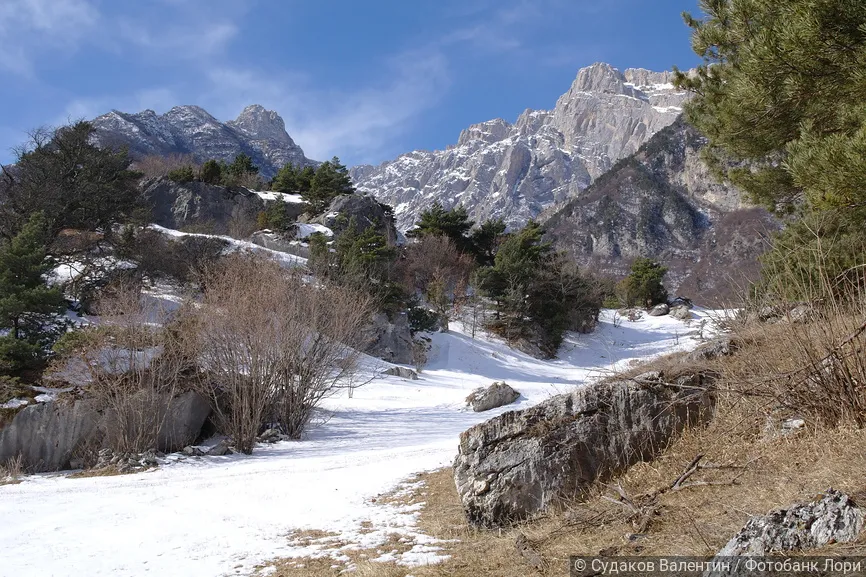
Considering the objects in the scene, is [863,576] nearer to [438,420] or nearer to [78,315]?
[438,420]

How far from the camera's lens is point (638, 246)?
328 feet

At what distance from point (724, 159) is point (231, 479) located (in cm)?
962

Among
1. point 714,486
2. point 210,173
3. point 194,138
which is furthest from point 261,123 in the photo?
point 714,486

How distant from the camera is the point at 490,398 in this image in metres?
17.4

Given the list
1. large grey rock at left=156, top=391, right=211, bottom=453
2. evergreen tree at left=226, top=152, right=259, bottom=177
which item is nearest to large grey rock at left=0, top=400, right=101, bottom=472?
large grey rock at left=156, top=391, right=211, bottom=453

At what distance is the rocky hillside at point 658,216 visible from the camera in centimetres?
9594

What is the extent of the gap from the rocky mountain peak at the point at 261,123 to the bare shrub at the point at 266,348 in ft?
537

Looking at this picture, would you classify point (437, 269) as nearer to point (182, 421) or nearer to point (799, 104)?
point (182, 421)

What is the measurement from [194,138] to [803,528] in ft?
473

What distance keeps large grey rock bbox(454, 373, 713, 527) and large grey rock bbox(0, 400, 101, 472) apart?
33.5 ft

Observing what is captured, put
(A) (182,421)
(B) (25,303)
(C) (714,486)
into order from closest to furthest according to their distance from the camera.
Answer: (C) (714,486) < (A) (182,421) < (B) (25,303)

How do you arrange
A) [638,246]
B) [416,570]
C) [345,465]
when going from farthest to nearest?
[638,246] → [345,465] → [416,570]

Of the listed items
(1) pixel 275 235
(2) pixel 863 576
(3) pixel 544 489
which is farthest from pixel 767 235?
(1) pixel 275 235

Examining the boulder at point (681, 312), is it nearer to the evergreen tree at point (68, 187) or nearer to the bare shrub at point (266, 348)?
the bare shrub at point (266, 348)
